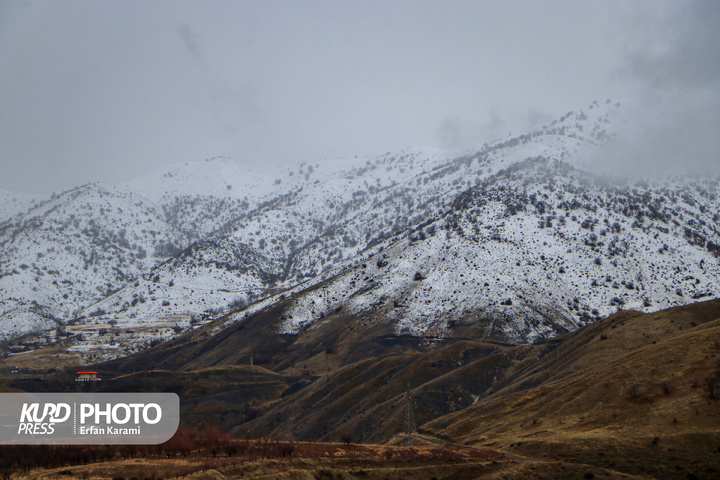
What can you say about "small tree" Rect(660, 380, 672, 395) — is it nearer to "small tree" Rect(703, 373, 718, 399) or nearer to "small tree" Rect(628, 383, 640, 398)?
"small tree" Rect(628, 383, 640, 398)

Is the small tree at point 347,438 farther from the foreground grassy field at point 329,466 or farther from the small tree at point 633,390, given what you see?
the small tree at point 633,390

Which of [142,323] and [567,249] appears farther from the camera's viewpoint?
[142,323]

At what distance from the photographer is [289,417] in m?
90.7

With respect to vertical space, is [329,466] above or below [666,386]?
below

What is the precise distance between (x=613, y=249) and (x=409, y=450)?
127 metres

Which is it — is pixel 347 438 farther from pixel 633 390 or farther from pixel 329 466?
pixel 633 390

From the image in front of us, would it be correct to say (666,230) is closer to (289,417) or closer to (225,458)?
(289,417)

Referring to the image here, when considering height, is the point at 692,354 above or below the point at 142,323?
below

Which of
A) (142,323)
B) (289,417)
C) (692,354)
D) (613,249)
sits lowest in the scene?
(692,354)

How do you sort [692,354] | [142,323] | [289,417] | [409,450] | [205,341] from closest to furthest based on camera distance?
[409,450] < [692,354] < [289,417] < [205,341] < [142,323]

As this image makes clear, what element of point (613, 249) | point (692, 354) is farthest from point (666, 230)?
point (692, 354)

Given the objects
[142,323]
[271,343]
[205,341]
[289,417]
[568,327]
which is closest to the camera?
[289,417]

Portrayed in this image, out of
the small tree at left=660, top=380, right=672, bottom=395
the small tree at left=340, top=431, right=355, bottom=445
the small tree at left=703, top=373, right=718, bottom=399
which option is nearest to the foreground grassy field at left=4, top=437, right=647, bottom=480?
the small tree at left=340, top=431, right=355, bottom=445

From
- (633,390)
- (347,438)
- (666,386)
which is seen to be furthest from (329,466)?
(666,386)
